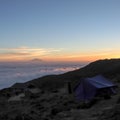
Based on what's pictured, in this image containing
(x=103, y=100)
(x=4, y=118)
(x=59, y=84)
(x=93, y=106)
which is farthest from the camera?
(x=59, y=84)

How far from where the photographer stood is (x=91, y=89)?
121ft

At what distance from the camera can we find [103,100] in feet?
110

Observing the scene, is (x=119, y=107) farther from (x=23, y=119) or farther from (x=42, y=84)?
(x=42, y=84)

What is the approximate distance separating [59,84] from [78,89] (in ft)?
100

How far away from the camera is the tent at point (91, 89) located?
36625mm

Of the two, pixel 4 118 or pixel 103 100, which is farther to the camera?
pixel 103 100

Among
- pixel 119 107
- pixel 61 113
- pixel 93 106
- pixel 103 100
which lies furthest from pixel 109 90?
pixel 119 107

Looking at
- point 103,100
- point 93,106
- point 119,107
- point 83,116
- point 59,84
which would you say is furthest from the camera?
point 59,84

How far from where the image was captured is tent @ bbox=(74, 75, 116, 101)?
120 ft

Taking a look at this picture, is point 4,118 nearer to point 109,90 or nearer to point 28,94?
point 109,90

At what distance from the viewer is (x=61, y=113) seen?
29.2 metres

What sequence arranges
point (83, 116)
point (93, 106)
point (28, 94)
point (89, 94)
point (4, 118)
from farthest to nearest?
point (28, 94), point (89, 94), point (93, 106), point (4, 118), point (83, 116)

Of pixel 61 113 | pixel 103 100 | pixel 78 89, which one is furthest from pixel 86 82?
pixel 61 113

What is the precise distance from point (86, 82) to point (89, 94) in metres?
1.63
